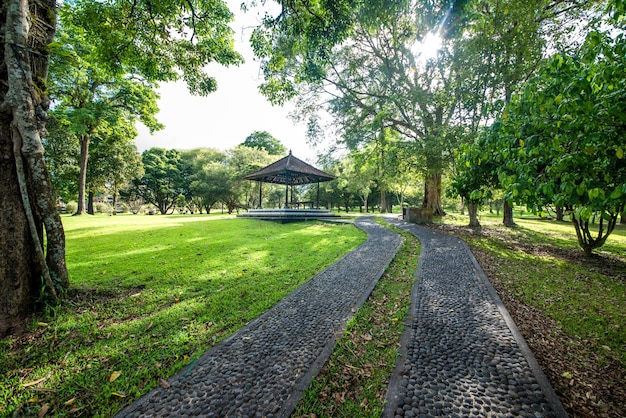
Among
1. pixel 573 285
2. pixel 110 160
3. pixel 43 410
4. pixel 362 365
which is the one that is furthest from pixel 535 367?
pixel 110 160

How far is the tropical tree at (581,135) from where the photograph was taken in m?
1.97

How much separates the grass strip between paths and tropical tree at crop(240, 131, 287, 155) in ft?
137

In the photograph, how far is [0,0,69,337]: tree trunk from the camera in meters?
2.63

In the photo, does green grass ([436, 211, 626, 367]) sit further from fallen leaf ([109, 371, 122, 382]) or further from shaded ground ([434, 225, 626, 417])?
fallen leaf ([109, 371, 122, 382])

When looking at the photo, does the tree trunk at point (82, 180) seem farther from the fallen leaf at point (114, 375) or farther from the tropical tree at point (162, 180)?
the fallen leaf at point (114, 375)

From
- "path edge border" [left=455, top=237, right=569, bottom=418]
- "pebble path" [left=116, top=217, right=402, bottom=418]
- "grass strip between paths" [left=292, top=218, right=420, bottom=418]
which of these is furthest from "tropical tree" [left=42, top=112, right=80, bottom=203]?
"path edge border" [left=455, top=237, right=569, bottom=418]

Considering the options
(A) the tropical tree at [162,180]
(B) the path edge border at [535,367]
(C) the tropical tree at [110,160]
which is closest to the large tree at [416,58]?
(B) the path edge border at [535,367]

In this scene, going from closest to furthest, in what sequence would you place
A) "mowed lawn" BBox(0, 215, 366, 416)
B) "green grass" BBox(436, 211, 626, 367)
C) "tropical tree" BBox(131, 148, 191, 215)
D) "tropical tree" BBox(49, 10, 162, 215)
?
1. "mowed lawn" BBox(0, 215, 366, 416)
2. "green grass" BBox(436, 211, 626, 367)
3. "tropical tree" BBox(49, 10, 162, 215)
4. "tropical tree" BBox(131, 148, 191, 215)

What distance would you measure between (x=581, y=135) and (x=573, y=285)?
13.5 ft

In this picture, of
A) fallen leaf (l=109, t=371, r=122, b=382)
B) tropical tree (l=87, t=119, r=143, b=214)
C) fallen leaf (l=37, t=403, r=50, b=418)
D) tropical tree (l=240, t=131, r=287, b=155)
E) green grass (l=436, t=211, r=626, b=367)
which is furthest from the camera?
tropical tree (l=240, t=131, r=287, b=155)

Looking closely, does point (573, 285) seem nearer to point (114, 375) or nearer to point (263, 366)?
point (263, 366)

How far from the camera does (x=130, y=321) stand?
2.91m

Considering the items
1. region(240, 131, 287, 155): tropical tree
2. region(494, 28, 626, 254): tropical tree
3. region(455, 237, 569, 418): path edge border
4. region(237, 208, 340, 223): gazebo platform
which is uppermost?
region(240, 131, 287, 155): tropical tree

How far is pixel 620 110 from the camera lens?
1.82 metres
